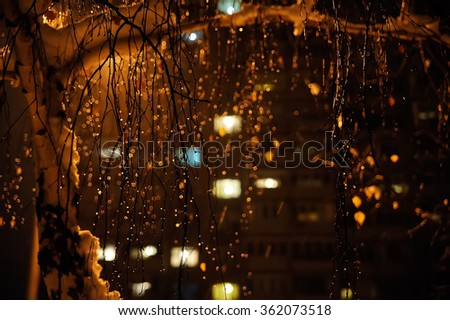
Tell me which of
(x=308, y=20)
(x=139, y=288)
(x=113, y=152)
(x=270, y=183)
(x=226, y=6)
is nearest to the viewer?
(x=113, y=152)

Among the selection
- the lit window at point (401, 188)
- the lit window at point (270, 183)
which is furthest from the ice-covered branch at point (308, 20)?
the lit window at point (270, 183)

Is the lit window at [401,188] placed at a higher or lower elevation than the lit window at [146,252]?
higher

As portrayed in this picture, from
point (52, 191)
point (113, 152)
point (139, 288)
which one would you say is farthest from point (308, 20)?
point (139, 288)

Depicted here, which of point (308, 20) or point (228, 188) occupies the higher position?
point (308, 20)

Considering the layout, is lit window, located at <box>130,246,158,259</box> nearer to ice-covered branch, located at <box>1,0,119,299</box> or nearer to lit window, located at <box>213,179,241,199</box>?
ice-covered branch, located at <box>1,0,119,299</box>

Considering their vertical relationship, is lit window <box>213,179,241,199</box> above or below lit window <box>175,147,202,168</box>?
above

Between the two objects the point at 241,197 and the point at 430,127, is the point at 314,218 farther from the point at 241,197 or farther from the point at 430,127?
the point at 430,127

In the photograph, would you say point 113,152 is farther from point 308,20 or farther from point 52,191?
point 308,20

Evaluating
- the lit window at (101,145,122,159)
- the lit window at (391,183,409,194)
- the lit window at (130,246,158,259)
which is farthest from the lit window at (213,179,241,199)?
the lit window at (101,145,122,159)

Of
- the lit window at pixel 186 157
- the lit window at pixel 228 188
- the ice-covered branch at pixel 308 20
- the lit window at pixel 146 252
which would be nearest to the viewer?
the lit window at pixel 186 157

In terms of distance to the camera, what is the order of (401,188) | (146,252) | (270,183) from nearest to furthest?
1. (146,252)
2. (401,188)
3. (270,183)

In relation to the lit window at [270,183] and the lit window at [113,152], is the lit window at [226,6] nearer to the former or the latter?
the lit window at [113,152]

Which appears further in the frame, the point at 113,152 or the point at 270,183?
the point at 270,183
